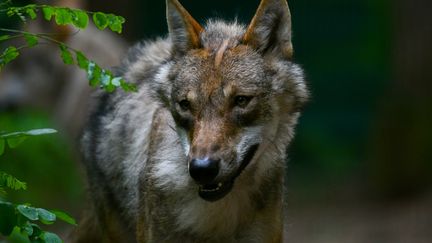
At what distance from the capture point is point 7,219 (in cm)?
431

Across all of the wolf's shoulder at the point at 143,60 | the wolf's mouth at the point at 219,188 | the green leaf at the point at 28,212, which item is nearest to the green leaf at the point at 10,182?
the green leaf at the point at 28,212

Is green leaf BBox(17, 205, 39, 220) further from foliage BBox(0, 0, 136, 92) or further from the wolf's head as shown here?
the wolf's head

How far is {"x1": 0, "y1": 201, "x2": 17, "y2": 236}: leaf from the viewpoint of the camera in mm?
4277

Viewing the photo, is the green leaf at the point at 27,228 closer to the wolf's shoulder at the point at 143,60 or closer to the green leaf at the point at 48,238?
the green leaf at the point at 48,238

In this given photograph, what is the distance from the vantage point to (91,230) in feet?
26.7

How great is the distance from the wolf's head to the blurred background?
5275mm

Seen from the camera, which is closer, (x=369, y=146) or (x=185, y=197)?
(x=185, y=197)

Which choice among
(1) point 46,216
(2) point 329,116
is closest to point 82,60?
(1) point 46,216

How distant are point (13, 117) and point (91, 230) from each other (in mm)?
4819

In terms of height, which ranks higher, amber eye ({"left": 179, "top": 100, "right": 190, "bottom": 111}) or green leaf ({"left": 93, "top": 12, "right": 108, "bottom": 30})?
green leaf ({"left": 93, "top": 12, "right": 108, "bottom": 30})

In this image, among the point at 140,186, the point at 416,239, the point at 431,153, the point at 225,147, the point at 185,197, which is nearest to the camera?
the point at 225,147

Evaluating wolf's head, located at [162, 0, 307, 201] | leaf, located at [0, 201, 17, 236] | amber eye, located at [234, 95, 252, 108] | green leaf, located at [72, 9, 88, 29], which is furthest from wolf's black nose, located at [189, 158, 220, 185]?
leaf, located at [0, 201, 17, 236]

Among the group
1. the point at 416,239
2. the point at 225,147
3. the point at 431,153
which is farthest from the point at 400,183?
the point at 225,147

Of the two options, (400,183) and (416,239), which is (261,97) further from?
(400,183)
